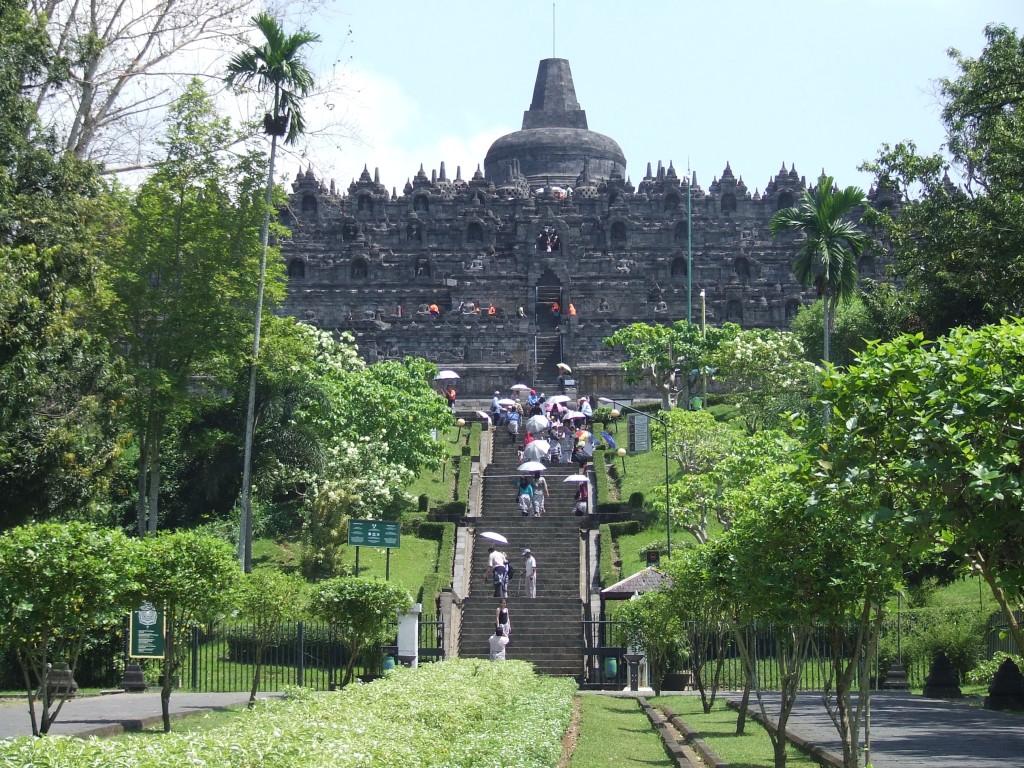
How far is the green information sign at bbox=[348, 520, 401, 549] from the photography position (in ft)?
104

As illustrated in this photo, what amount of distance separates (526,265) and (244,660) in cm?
4677

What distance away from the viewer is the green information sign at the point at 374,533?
104 feet

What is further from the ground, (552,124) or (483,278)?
(552,124)

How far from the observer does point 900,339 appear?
12250 millimetres

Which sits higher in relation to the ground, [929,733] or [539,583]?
[539,583]

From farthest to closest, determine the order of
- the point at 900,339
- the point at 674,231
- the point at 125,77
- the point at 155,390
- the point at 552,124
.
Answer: the point at 552,124, the point at 674,231, the point at 155,390, the point at 125,77, the point at 900,339

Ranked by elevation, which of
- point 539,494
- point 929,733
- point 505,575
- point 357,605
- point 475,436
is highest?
point 475,436

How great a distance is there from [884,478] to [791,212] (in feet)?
103

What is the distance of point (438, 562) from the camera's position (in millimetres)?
38125

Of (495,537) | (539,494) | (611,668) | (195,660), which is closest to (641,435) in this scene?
(539,494)

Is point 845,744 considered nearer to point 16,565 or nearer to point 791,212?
point 16,565

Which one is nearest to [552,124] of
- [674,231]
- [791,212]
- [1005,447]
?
[674,231]

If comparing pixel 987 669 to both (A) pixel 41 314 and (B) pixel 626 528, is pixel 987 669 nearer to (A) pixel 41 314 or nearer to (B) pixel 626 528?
(B) pixel 626 528

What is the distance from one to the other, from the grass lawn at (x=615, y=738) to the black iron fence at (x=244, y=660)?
15.9 ft
